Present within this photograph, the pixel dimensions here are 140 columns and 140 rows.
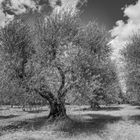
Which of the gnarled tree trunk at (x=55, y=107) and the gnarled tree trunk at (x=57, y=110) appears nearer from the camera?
the gnarled tree trunk at (x=55, y=107)

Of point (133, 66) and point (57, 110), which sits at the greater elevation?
point (133, 66)

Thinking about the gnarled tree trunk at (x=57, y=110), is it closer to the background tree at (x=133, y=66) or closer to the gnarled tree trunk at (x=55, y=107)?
the gnarled tree trunk at (x=55, y=107)

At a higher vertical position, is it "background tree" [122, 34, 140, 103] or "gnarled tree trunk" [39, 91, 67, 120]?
"background tree" [122, 34, 140, 103]

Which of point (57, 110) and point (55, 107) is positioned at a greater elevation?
point (55, 107)

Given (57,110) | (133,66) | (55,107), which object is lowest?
(57,110)

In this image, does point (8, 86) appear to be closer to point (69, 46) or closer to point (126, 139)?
point (69, 46)

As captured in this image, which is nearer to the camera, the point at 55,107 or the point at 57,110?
the point at 57,110

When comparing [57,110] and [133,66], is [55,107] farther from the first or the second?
[133,66]

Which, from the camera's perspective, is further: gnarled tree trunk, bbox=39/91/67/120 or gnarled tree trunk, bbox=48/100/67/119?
gnarled tree trunk, bbox=48/100/67/119

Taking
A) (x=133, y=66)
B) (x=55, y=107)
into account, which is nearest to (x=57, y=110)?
(x=55, y=107)

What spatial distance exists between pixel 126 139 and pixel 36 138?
7650mm

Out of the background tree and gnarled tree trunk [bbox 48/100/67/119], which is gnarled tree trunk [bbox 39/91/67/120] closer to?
gnarled tree trunk [bbox 48/100/67/119]

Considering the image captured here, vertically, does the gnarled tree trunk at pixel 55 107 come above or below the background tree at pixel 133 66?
below

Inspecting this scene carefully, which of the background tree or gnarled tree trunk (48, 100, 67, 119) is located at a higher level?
the background tree
